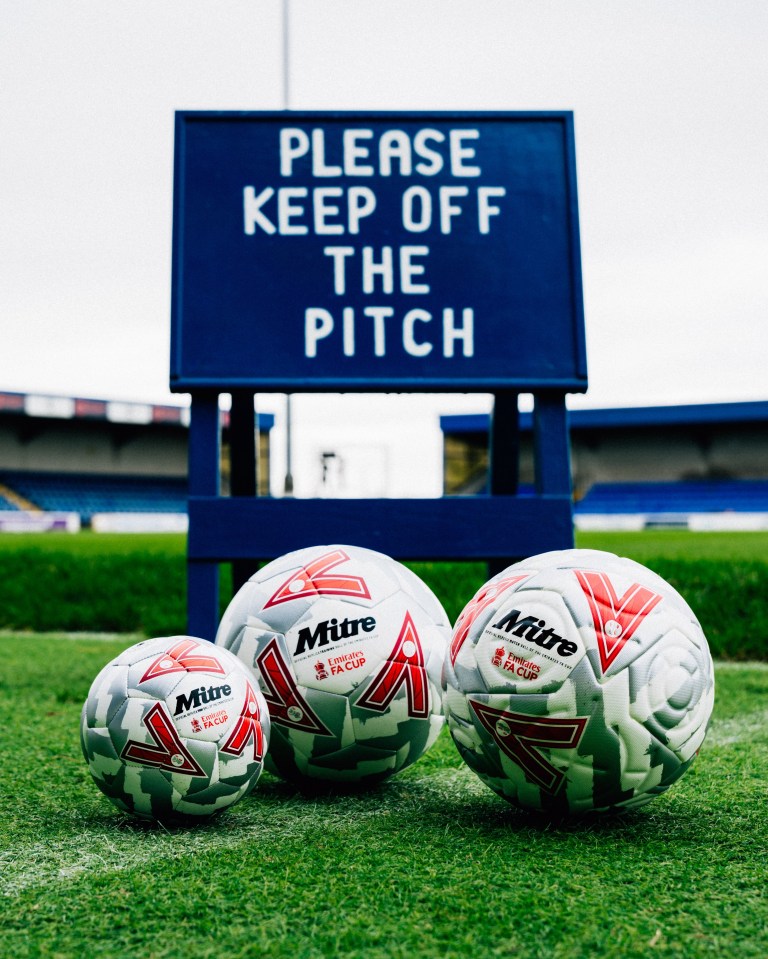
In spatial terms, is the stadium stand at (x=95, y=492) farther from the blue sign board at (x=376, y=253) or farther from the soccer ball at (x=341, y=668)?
the soccer ball at (x=341, y=668)

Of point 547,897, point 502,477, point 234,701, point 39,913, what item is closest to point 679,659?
point 547,897

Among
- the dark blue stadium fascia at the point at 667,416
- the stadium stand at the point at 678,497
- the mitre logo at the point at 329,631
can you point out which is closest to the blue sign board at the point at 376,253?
the mitre logo at the point at 329,631

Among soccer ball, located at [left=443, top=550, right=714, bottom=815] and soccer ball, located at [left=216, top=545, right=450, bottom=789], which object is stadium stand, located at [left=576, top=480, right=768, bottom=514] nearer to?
soccer ball, located at [left=216, top=545, right=450, bottom=789]

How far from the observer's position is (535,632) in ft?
9.28

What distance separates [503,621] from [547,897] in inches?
32.5

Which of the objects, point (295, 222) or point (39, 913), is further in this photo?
point (295, 222)

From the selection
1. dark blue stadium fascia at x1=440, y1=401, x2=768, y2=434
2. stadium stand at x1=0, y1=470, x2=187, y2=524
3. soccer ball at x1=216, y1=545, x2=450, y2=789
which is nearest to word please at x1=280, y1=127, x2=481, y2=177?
soccer ball at x1=216, y1=545, x2=450, y2=789

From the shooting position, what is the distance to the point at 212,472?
501cm

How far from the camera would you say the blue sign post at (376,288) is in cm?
482

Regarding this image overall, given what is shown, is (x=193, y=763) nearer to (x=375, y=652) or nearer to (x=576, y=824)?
(x=375, y=652)

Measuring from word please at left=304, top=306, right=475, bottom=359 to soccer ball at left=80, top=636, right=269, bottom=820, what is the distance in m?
2.29

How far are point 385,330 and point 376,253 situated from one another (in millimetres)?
413

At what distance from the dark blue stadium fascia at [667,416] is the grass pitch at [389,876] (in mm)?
33425

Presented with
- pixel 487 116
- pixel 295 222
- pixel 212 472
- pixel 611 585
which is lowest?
pixel 611 585
